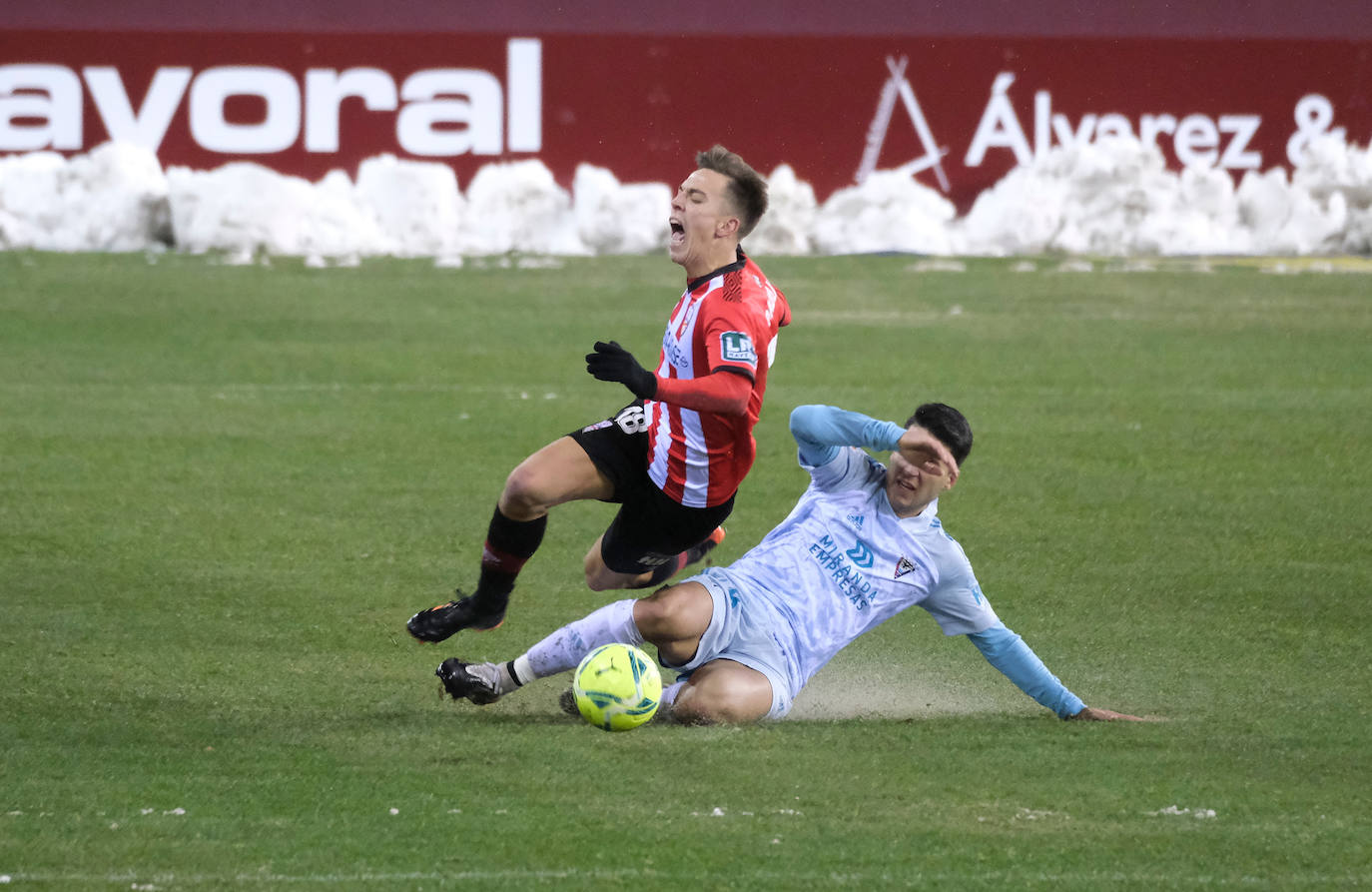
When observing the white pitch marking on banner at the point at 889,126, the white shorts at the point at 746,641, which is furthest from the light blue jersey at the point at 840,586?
the white pitch marking on banner at the point at 889,126

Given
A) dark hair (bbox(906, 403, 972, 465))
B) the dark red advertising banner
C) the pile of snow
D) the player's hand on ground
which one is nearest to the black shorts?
dark hair (bbox(906, 403, 972, 465))

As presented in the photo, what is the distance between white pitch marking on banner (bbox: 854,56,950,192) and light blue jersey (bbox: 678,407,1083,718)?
15265 millimetres

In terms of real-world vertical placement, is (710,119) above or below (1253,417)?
above

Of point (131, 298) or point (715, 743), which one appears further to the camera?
point (131, 298)

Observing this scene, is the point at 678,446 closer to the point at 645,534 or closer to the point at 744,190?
the point at 645,534

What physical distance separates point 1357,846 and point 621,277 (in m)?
14.6

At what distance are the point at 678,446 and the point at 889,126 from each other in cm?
1541

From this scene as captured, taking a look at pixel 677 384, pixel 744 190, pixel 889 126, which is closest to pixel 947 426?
pixel 677 384

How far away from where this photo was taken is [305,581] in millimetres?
8023

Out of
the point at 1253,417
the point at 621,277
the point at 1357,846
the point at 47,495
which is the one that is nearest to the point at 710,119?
the point at 621,277

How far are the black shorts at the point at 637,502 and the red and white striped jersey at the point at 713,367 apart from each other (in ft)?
0.14

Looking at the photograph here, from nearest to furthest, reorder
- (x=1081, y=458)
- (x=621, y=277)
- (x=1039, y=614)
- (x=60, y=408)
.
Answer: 1. (x=1039, y=614)
2. (x=1081, y=458)
3. (x=60, y=408)
4. (x=621, y=277)

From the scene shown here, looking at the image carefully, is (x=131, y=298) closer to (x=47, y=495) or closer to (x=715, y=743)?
(x=47, y=495)

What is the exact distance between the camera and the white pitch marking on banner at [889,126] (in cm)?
2119
